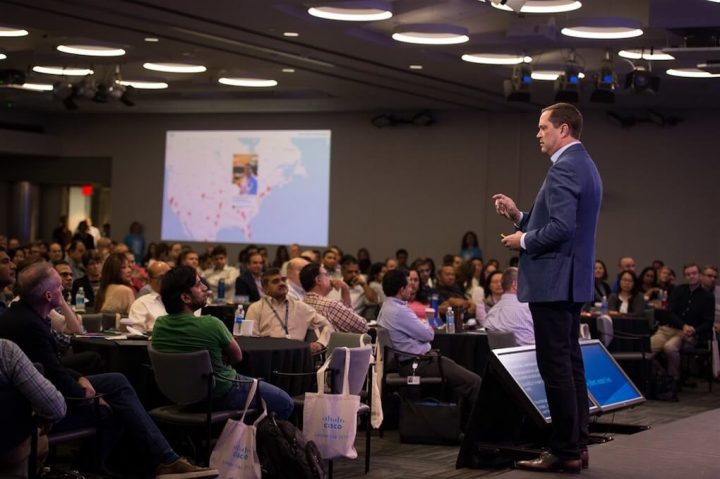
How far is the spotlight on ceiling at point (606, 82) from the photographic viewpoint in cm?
1231

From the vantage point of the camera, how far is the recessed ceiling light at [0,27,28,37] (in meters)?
12.5

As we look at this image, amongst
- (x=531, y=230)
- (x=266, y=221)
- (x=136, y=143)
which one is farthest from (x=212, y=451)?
(x=136, y=143)

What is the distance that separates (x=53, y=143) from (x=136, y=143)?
1777mm

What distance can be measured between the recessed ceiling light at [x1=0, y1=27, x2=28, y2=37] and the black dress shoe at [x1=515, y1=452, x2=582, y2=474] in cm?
969

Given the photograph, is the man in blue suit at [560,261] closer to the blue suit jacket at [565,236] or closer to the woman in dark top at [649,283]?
the blue suit jacket at [565,236]

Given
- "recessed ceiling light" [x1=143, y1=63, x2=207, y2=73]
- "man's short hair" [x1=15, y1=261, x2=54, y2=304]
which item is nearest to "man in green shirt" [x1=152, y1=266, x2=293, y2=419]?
"man's short hair" [x1=15, y1=261, x2=54, y2=304]

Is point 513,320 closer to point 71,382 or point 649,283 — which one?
point 71,382

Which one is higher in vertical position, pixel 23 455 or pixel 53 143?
pixel 53 143

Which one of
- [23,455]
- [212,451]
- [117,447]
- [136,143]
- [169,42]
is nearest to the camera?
[23,455]

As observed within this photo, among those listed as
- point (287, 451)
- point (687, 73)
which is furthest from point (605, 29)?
point (287, 451)

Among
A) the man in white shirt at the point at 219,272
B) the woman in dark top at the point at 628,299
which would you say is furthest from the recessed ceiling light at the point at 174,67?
the woman in dark top at the point at 628,299

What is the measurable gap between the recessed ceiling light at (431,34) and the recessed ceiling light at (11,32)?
14.0 ft

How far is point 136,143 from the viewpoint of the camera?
20.5 metres

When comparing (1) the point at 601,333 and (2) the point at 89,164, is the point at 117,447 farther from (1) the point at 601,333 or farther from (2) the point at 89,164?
(2) the point at 89,164
